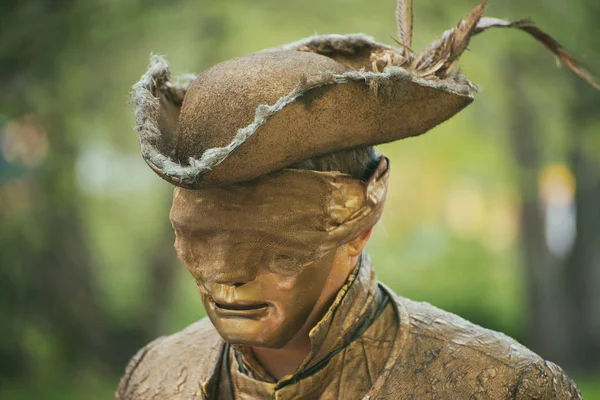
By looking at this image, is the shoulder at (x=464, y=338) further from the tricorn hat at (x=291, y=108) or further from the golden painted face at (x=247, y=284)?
the tricorn hat at (x=291, y=108)

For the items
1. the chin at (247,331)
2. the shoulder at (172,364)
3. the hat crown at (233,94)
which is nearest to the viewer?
the hat crown at (233,94)

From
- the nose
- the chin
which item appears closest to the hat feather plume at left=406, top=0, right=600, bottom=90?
the nose

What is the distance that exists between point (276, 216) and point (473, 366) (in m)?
0.74

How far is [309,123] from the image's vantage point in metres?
2.30

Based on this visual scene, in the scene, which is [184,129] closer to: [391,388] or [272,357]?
[272,357]

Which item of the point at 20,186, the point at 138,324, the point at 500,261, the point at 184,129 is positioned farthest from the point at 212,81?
the point at 500,261

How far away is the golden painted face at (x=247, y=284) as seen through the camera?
2.41m

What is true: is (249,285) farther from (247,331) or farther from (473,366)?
(473,366)

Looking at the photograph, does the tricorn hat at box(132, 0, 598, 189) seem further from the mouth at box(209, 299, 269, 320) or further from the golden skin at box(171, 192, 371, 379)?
the mouth at box(209, 299, 269, 320)

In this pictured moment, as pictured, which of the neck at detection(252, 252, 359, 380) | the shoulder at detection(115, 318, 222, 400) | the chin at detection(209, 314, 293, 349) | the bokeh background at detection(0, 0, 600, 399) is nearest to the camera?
the chin at detection(209, 314, 293, 349)

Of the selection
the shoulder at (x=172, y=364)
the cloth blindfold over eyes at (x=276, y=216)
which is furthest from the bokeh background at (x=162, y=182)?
the cloth blindfold over eyes at (x=276, y=216)

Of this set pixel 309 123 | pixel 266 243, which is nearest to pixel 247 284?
pixel 266 243

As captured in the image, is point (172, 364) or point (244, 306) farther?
point (172, 364)

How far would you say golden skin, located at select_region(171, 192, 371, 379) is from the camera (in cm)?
241
